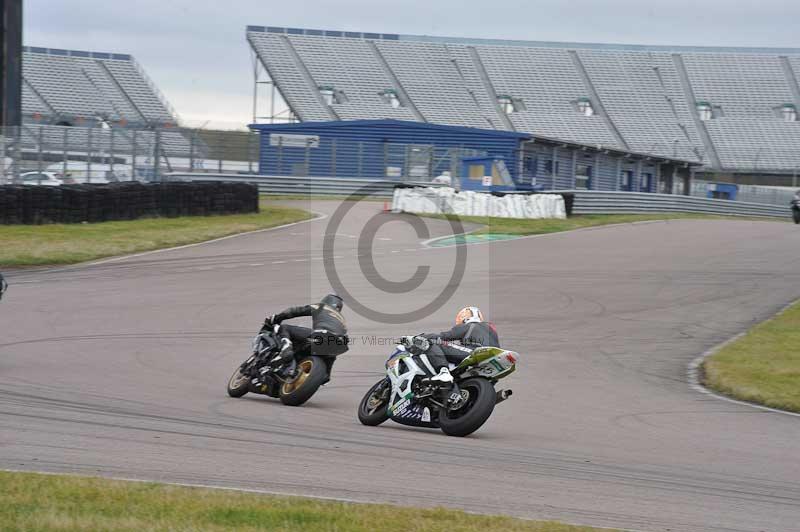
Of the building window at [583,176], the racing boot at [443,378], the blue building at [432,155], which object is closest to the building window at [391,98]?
the blue building at [432,155]

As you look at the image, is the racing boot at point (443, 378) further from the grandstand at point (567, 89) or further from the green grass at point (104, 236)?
the grandstand at point (567, 89)

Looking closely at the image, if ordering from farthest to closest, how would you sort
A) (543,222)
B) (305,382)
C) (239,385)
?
(543,222), (239,385), (305,382)

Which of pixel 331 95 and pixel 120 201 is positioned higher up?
pixel 331 95

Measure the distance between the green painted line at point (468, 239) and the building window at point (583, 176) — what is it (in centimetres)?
2101

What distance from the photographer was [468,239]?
28.7m

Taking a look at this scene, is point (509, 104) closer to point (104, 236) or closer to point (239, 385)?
point (104, 236)

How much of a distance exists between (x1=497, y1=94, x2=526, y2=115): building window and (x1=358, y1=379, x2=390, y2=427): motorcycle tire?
178ft

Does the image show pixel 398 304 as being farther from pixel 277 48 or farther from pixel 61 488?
pixel 277 48

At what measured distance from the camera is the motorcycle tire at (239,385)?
10.5 metres

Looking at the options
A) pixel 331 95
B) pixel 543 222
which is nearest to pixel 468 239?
pixel 543 222

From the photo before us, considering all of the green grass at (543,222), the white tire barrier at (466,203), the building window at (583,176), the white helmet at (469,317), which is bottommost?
the white helmet at (469,317)

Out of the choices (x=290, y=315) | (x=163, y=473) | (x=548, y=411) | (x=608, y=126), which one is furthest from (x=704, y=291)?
(x=608, y=126)

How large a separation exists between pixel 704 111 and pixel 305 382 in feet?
192

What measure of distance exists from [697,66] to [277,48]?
2669 cm
